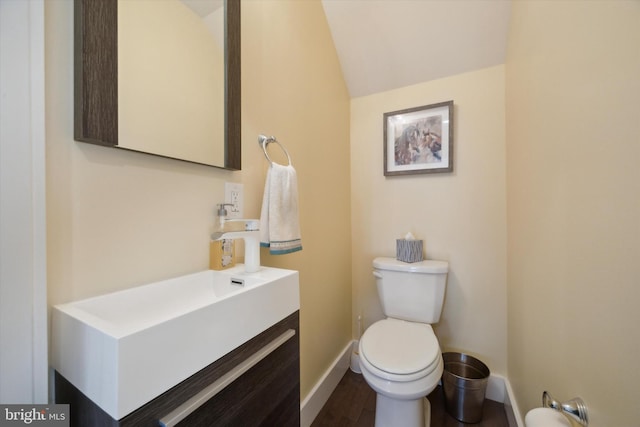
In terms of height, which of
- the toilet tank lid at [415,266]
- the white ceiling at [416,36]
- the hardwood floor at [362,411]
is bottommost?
the hardwood floor at [362,411]

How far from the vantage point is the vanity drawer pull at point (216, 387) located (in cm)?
42

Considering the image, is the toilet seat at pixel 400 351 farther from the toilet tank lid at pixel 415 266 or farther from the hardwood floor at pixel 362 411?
the hardwood floor at pixel 362 411

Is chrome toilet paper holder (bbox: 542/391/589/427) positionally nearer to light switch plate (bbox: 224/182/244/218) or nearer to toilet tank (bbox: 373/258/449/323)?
toilet tank (bbox: 373/258/449/323)

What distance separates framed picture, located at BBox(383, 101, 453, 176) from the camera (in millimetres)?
1515

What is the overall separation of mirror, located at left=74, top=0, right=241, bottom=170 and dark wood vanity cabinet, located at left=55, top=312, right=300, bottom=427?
0.56 meters

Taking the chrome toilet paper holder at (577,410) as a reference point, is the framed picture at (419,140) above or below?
above

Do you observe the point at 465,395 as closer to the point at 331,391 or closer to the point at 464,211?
the point at 331,391

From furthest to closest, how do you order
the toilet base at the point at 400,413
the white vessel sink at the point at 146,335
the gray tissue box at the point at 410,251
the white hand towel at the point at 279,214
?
the gray tissue box at the point at 410,251
the toilet base at the point at 400,413
the white hand towel at the point at 279,214
the white vessel sink at the point at 146,335

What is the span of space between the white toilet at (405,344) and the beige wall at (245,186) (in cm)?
34

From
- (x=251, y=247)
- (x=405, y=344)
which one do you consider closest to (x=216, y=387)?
(x=251, y=247)

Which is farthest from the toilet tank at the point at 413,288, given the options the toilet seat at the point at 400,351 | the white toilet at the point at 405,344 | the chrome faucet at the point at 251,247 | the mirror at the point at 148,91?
the mirror at the point at 148,91

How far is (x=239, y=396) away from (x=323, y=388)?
103 cm

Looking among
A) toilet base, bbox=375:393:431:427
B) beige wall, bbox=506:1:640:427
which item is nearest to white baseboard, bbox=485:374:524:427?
beige wall, bbox=506:1:640:427

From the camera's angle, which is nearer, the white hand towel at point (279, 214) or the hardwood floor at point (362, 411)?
the white hand towel at point (279, 214)
